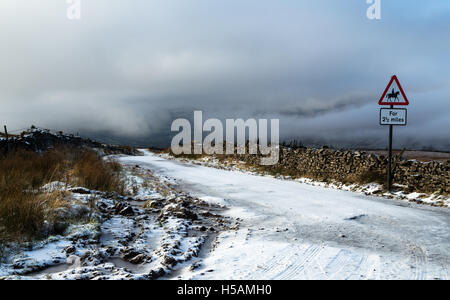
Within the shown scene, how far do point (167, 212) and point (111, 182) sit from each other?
4.00 metres

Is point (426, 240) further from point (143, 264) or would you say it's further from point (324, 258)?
point (143, 264)

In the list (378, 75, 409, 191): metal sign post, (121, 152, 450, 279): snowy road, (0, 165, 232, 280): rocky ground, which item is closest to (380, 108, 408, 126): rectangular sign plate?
(378, 75, 409, 191): metal sign post

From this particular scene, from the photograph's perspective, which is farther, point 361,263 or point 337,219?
point 337,219

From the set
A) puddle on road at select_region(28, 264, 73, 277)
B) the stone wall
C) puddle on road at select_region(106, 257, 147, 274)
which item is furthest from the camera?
the stone wall

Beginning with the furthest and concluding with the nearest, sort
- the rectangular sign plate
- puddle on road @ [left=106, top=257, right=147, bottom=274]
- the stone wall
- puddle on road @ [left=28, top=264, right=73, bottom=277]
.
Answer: the rectangular sign plate
the stone wall
puddle on road @ [left=106, top=257, right=147, bottom=274]
puddle on road @ [left=28, top=264, right=73, bottom=277]

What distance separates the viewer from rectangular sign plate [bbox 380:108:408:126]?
33.0 ft

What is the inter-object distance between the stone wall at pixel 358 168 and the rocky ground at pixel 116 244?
7.48m

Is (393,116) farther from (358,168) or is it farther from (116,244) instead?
(116,244)

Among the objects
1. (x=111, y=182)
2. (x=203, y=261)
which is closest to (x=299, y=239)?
(x=203, y=261)

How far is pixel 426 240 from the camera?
15.6 ft

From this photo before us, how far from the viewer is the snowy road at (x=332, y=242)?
3.44 m

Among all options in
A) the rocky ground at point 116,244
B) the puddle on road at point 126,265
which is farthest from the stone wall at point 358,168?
the puddle on road at point 126,265

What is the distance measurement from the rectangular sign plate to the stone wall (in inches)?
67.1

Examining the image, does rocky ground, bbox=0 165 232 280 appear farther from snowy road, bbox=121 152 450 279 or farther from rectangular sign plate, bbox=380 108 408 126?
rectangular sign plate, bbox=380 108 408 126
